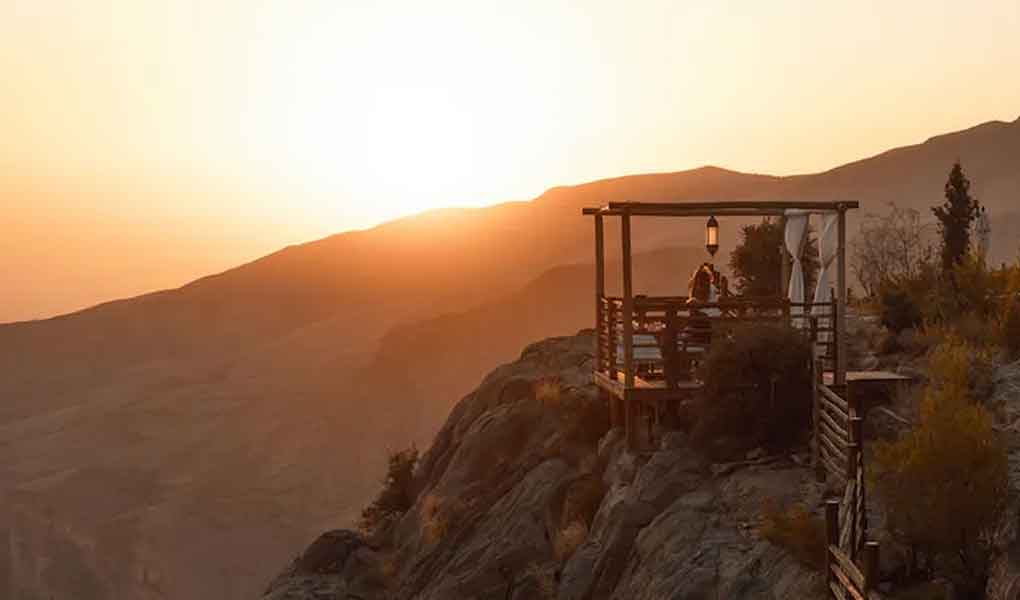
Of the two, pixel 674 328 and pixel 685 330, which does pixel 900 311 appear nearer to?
pixel 685 330

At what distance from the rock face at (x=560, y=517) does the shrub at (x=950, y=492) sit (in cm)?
114

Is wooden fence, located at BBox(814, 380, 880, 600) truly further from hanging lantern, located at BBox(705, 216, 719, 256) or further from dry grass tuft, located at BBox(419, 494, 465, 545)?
dry grass tuft, located at BBox(419, 494, 465, 545)

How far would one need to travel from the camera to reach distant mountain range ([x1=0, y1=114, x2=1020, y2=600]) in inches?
2404

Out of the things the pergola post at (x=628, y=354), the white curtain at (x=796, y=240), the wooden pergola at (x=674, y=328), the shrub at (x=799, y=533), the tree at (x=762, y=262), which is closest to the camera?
the shrub at (x=799, y=533)

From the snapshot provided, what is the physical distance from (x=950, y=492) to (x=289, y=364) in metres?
99.4

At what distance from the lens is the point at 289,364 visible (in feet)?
345

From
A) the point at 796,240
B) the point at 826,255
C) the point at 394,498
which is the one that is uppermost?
the point at 796,240

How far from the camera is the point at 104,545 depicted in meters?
59.1

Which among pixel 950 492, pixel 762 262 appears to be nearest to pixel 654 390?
pixel 950 492

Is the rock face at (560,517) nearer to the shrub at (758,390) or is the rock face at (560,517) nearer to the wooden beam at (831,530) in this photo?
the wooden beam at (831,530)

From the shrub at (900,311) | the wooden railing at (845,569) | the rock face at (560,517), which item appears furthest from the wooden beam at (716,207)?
the wooden railing at (845,569)

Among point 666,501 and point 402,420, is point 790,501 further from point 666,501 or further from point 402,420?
point 402,420

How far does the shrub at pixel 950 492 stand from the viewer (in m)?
9.02

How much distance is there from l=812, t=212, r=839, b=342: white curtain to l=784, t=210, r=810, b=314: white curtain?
444 mm
